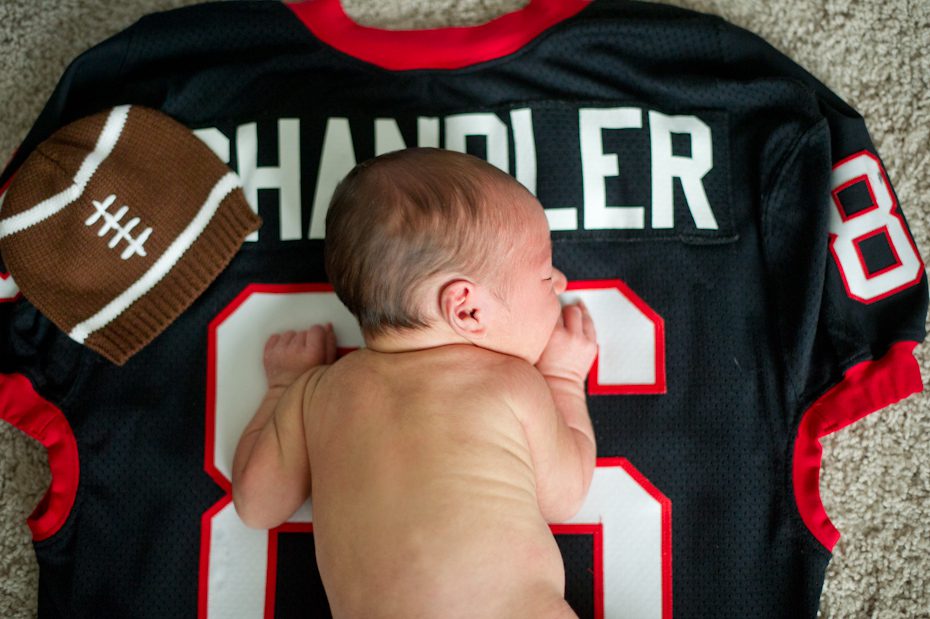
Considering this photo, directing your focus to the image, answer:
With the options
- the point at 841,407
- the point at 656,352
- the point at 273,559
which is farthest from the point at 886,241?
the point at 273,559

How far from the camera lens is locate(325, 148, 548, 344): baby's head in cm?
83

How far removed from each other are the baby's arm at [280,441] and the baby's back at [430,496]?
59 mm

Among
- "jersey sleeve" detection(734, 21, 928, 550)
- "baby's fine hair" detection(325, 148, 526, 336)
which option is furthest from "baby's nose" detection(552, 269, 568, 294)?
"jersey sleeve" detection(734, 21, 928, 550)

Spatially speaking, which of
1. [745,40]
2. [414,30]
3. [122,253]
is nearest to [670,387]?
[745,40]

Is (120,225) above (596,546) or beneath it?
above

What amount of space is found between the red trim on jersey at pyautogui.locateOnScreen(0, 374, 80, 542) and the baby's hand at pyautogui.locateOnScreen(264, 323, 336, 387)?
0.27 m

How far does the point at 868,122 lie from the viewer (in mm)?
1180

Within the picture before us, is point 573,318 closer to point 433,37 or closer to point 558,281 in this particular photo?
point 558,281

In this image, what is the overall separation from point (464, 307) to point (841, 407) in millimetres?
510

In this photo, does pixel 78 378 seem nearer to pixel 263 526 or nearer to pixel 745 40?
pixel 263 526

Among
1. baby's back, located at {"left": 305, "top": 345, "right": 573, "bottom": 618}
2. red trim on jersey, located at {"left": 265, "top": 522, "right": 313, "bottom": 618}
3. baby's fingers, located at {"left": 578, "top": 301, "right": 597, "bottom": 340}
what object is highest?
baby's fingers, located at {"left": 578, "top": 301, "right": 597, "bottom": 340}

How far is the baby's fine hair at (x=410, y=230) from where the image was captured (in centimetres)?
83

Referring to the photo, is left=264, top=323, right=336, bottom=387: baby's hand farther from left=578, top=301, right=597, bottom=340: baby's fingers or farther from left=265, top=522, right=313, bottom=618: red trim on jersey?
left=578, top=301, right=597, bottom=340: baby's fingers

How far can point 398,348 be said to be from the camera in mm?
895
